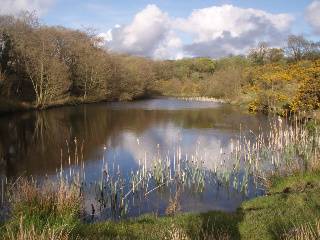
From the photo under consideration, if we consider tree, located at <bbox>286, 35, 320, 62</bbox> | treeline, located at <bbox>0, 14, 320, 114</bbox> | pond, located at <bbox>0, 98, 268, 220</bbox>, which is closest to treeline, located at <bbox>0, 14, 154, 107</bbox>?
treeline, located at <bbox>0, 14, 320, 114</bbox>

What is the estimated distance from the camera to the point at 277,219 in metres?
10.3

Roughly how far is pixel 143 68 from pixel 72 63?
991 inches

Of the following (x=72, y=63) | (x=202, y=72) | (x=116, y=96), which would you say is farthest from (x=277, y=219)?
(x=202, y=72)

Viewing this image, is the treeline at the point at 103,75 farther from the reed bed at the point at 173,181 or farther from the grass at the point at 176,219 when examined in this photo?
the grass at the point at 176,219

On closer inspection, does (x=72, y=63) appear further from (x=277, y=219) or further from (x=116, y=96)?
(x=277, y=219)

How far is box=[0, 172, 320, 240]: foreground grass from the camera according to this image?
9.21 meters

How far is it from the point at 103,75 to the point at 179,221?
55.9 m

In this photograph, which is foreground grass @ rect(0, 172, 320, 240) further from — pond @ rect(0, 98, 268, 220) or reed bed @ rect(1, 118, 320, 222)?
pond @ rect(0, 98, 268, 220)

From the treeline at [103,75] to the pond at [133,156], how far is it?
12.7 ft

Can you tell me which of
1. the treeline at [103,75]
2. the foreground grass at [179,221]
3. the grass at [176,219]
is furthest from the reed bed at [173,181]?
the treeline at [103,75]

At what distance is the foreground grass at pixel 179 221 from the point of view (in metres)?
9.21

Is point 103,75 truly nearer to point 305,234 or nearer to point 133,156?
point 133,156

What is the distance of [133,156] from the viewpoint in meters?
22.4

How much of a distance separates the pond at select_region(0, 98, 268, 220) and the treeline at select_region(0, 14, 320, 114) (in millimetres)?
3877
